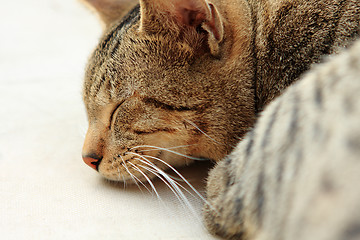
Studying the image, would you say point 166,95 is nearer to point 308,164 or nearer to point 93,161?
point 93,161

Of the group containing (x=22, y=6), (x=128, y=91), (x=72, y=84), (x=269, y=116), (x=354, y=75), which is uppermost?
(x=354, y=75)

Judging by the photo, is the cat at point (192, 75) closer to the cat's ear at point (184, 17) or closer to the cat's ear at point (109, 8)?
the cat's ear at point (184, 17)

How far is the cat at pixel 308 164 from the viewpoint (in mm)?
553

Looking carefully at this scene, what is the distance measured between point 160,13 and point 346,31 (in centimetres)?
53

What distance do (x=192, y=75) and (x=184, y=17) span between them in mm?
172

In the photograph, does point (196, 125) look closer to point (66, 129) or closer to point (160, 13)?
point (160, 13)

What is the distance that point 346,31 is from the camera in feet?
3.51

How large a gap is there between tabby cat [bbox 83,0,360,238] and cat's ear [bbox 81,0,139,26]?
19.4 inches

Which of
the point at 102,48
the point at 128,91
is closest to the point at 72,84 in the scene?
the point at 102,48

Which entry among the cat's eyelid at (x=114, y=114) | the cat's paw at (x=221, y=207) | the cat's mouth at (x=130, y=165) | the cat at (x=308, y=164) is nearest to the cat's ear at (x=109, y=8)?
the cat's eyelid at (x=114, y=114)

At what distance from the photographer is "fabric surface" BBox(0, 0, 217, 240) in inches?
40.9

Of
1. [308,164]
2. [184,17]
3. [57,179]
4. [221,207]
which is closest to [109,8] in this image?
[184,17]

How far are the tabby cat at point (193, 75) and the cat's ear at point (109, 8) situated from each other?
492mm

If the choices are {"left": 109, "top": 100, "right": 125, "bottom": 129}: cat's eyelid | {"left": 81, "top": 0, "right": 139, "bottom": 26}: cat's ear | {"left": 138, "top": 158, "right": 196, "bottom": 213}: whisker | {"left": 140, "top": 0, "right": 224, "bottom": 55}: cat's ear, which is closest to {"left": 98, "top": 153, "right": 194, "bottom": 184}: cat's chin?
{"left": 138, "top": 158, "right": 196, "bottom": 213}: whisker
